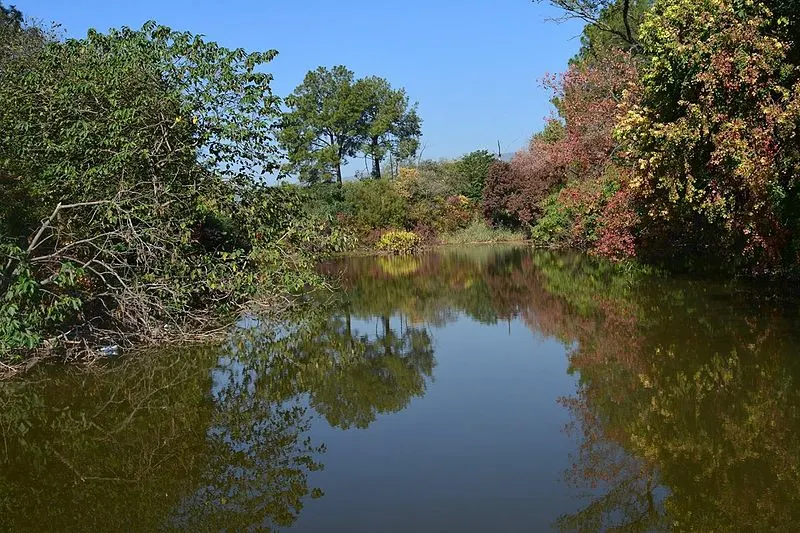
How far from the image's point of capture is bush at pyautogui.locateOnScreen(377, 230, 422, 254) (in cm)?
3353

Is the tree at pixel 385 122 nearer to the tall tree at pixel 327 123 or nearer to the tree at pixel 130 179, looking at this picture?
the tall tree at pixel 327 123

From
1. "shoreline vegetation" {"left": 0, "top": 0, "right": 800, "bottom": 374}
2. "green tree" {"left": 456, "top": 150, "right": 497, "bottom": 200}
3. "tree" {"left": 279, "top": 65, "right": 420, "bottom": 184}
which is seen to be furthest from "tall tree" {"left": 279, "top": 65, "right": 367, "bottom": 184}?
"shoreline vegetation" {"left": 0, "top": 0, "right": 800, "bottom": 374}

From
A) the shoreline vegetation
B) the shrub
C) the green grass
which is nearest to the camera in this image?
the shoreline vegetation

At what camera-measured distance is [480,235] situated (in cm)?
3831

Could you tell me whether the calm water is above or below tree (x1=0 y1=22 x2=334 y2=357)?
below

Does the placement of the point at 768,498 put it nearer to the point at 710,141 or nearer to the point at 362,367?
the point at 362,367

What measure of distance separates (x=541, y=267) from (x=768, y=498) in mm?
17837

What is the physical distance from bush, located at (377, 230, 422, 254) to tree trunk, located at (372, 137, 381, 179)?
12210mm

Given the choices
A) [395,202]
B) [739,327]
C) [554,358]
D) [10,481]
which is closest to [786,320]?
[739,327]

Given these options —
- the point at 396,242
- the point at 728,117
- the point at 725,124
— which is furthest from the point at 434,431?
the point at 396,242

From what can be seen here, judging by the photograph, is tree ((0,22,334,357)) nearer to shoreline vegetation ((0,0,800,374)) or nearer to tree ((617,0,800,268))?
shoreline vegetation ((0,0,800,374))

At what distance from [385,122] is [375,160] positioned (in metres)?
2.89

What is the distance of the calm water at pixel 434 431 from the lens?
4.58 metres

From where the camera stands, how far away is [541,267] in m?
22.0
